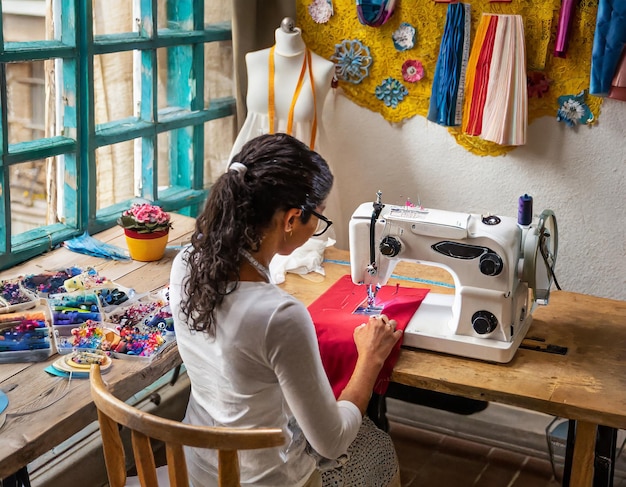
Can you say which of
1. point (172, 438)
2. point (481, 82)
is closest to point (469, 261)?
point (172, 438)

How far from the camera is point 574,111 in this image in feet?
10.0

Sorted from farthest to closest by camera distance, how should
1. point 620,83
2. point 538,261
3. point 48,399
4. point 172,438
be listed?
point 620,83
point 538,261
point 48,399
point 172,438

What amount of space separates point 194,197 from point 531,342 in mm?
1597

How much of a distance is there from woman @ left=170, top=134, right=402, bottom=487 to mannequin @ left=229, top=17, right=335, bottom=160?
4.51ft

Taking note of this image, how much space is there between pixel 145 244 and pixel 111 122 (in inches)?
23.5

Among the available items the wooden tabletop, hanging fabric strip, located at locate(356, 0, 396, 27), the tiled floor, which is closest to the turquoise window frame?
hanging fabric strip, located at locate(356, 0, 396, 27)

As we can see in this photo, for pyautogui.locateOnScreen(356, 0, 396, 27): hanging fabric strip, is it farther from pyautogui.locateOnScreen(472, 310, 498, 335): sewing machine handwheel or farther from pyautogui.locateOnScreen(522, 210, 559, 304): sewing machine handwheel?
pyautogui.locateOnScreen(472, 310, 498, 335): sewing machine handwheel

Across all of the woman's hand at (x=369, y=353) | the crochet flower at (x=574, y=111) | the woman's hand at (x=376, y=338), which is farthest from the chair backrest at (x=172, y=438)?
the crochet flower at (x=574, y=111)

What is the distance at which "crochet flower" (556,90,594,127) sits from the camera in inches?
120

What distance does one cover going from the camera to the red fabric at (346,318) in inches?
84.0

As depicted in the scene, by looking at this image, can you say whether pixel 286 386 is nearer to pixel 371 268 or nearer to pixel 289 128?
pixel 371 268

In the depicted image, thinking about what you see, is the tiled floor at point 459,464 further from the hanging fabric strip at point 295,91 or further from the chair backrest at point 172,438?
the chair backrest at point 172,438

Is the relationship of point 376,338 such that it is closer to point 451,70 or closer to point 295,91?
point 295,91

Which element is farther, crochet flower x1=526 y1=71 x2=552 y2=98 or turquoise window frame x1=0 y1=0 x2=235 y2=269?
crochet flower x1=526 y1=71 x2=552 y2=98
